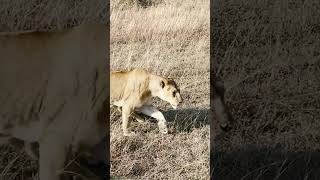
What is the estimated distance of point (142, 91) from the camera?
306cm

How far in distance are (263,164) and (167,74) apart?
2.47 ft

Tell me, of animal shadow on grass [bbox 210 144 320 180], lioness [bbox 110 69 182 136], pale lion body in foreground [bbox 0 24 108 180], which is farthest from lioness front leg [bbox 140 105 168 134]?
pale lion body in foreground [bbox 0 24 108 180]

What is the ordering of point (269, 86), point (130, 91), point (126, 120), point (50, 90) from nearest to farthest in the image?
point (50, 90), point (126, 120), point (130, 91), point (269, 86)

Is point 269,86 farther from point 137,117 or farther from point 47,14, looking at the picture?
point 47,14

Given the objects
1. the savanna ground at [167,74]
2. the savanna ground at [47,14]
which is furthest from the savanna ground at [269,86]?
the savanna ground at [47,14]

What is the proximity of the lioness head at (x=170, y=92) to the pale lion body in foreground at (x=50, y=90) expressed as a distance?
1.62 ft

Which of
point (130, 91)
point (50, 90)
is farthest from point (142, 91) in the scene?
point (50, 90)

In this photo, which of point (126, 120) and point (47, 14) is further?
point (47, 14)

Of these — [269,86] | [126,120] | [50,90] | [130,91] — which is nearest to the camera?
[50,90]

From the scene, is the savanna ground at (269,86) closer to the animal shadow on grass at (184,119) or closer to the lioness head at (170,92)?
the animal shadow on grass at (184,119)

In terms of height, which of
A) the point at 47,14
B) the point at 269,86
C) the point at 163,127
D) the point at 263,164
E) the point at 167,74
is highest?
the point at 47,14

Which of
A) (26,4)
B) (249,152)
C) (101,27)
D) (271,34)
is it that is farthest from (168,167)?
(26,4)

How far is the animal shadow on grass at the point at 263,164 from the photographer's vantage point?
304cm

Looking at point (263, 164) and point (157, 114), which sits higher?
point (157, 114)
